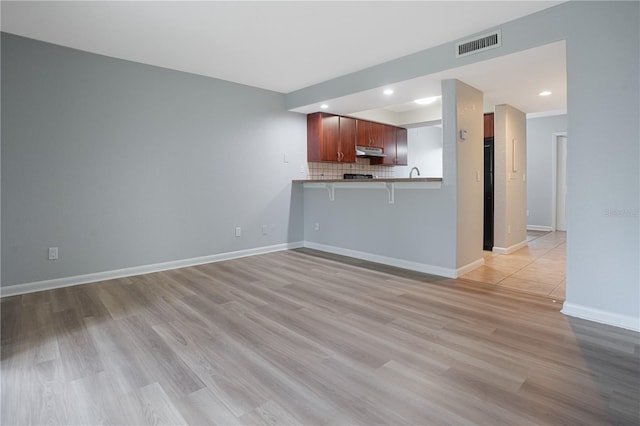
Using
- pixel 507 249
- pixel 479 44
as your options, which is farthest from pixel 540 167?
pixel 479 44

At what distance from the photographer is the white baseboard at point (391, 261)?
3.88 metres

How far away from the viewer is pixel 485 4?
2.73 meters

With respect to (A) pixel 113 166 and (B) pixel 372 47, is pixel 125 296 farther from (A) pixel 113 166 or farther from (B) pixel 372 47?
(B) pixel 372 47

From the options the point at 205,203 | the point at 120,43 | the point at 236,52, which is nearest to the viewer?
the point at 120,43

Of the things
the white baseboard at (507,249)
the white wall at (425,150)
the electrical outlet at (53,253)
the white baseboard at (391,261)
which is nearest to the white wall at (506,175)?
the white baseboard at (507,249)

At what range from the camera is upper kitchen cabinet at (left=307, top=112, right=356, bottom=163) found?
18.4ft

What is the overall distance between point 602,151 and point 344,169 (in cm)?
429

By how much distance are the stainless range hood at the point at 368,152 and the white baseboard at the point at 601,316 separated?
4.07 meters

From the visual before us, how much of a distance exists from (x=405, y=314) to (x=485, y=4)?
2568 millimetres

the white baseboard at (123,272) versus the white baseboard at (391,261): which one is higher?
the white baseboard at (123,272)

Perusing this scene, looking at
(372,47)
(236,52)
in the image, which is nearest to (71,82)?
(236,52)

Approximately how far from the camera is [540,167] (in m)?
7.69

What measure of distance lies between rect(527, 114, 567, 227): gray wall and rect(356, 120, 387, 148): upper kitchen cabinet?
3820mm

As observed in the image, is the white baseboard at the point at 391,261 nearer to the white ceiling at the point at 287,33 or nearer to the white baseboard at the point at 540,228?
the white ceiling at the point at 287,33
